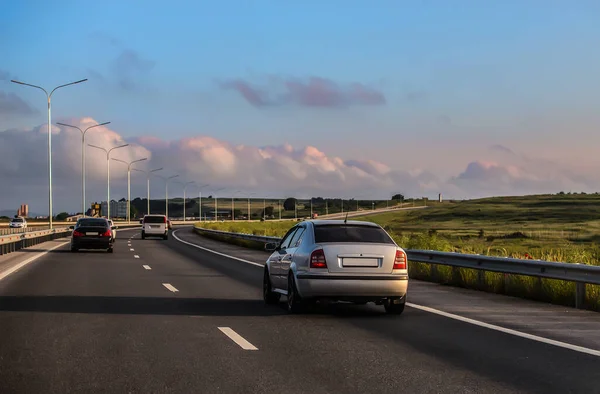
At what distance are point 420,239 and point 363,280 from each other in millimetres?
17042

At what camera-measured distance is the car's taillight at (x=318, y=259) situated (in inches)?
513

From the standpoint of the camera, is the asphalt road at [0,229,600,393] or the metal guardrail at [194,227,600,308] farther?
the metal guardrail at [194,227,600,308]

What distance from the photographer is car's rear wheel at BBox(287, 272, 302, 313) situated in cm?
1338

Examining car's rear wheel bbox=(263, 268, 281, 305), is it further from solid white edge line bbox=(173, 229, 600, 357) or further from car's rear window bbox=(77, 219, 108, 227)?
car's rear window bbox=(77, 219, 108, 227)

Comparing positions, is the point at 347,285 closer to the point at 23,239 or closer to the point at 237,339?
the point at 237,339

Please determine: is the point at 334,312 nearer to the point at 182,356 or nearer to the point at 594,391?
the point at 182,356

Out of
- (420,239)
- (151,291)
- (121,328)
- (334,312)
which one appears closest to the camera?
(121,328)

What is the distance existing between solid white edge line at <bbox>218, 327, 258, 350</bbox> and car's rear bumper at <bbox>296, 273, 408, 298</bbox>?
1.75m

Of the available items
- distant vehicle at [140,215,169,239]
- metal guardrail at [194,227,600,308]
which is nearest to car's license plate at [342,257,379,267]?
metal guardrail at [194,227,600,308]

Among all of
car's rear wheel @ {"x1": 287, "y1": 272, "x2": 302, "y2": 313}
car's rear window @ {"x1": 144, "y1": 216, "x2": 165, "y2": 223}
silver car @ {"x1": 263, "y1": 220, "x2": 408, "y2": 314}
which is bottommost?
car's rear wheel @ {"x1": 287, "y1": 272, "x2": 302, "y2": 313}

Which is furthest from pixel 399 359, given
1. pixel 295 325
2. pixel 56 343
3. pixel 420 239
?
pixel 420 239

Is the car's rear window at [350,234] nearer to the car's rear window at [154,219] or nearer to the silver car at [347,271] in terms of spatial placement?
the silver car at [347,271]

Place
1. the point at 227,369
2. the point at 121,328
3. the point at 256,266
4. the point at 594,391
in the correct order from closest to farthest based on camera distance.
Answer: the point at 594,391
the point at 227,369
the point at 121,328
the point at 256,266

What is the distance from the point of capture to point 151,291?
58.2ft
